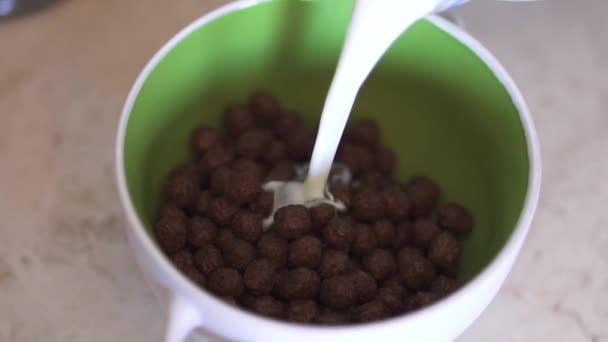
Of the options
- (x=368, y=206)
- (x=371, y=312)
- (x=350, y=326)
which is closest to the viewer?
(x=350, y=326)

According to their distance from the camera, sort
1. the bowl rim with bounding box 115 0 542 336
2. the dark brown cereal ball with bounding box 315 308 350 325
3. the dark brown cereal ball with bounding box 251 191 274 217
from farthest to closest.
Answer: the dark brown cereal ball with bounding box 251 191 274 217 < the dark brown cereal ball with bounding box 315 308 350 325 < the bowl rim with bounding box 115 0 542 336

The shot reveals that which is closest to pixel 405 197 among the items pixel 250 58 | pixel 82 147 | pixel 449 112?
pixel 449 112

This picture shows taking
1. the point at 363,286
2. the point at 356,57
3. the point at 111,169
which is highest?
the point at 356,57

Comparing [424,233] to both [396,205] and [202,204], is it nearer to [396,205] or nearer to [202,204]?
[396,205]

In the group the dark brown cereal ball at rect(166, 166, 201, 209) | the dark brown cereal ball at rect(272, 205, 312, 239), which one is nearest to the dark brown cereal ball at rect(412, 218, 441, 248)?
the dark brown cereal ball at rect(272, 205, 312, 239)

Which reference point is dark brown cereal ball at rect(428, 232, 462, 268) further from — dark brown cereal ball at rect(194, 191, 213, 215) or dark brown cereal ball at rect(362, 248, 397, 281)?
dark brown cereal ball at rect(194, 191, 213, 215)

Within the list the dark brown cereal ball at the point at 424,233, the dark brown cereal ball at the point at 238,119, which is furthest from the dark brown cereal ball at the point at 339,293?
the dark brown cereal ball at the point at 238,119

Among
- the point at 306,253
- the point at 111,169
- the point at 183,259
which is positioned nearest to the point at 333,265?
the point at 306,253

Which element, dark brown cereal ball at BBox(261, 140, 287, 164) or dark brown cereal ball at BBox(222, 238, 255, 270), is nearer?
dark brown cereal ball at BBox(222, 238, 255, 270)
